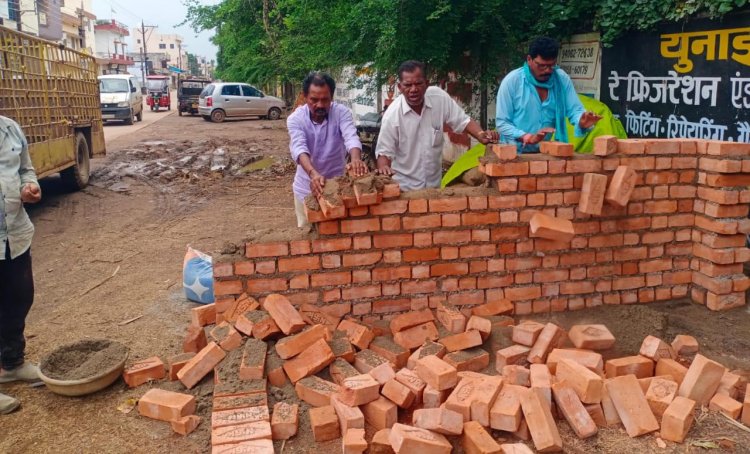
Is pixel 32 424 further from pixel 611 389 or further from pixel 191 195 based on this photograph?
pixel 191 195

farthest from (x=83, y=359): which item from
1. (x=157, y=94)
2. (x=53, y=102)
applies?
(x=157, y=94)

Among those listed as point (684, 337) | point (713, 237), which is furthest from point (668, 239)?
point (684, 337)

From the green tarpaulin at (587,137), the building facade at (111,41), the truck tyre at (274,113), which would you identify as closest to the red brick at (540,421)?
the green tarpaulin at (587,137)

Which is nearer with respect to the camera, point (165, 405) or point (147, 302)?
point (165, 405)

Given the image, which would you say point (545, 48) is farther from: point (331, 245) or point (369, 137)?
point (369, 137)

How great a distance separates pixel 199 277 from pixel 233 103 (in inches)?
941

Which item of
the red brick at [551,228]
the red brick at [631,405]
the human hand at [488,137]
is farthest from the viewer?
the human hand at [488,137]

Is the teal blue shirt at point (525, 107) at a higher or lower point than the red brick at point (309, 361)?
higher

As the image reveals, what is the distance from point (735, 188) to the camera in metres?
3.94

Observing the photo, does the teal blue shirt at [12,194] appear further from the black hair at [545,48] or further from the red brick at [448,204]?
the black hair at [545,48]

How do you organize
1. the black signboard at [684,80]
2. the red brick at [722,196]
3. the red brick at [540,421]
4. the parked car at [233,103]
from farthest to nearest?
the parked car at [233,103]
the black signboard at [684,80]
the red brick at [722,196]
the red brick at [540,421]

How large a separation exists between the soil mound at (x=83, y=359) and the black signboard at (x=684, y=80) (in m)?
4.97

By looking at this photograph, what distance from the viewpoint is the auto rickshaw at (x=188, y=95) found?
3102 cm

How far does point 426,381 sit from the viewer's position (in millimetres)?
3107
